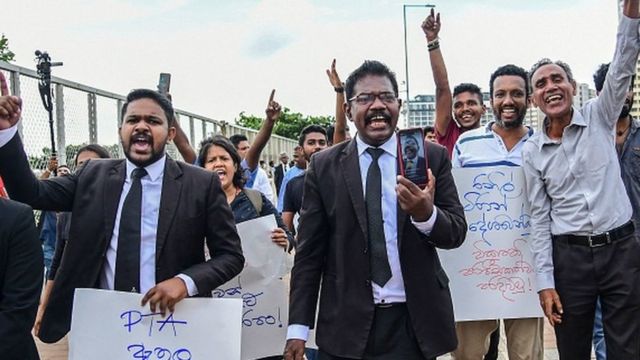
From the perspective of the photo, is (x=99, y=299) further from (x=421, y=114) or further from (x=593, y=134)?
(x=421, y=114)

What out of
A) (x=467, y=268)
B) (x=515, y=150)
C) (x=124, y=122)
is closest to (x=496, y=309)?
(x=467, y=268)

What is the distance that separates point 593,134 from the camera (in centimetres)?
355

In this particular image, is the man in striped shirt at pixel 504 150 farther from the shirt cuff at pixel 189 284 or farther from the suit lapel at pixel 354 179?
the shirt cuff at pixel 189 284

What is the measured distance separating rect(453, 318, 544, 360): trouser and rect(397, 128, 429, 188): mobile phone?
1631mm

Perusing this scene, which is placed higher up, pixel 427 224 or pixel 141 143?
pixel 141 143

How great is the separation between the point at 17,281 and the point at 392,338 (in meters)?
1.53

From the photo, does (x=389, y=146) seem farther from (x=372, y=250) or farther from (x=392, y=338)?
(x=392, y=338)

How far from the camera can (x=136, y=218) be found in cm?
286

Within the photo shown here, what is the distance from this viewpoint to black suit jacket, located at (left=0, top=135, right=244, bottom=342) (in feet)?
9.36

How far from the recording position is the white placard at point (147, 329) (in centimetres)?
281

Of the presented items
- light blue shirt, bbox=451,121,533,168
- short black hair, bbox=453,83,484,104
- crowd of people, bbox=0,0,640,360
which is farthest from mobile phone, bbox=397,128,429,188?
short black hair, bbox=453,83,484,104

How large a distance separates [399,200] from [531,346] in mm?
1925

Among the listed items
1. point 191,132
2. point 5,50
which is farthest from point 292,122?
point 191,132

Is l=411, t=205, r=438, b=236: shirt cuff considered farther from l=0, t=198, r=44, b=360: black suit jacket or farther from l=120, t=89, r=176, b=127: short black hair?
l=0, t=198, r=44, b=360: black suit jacket
